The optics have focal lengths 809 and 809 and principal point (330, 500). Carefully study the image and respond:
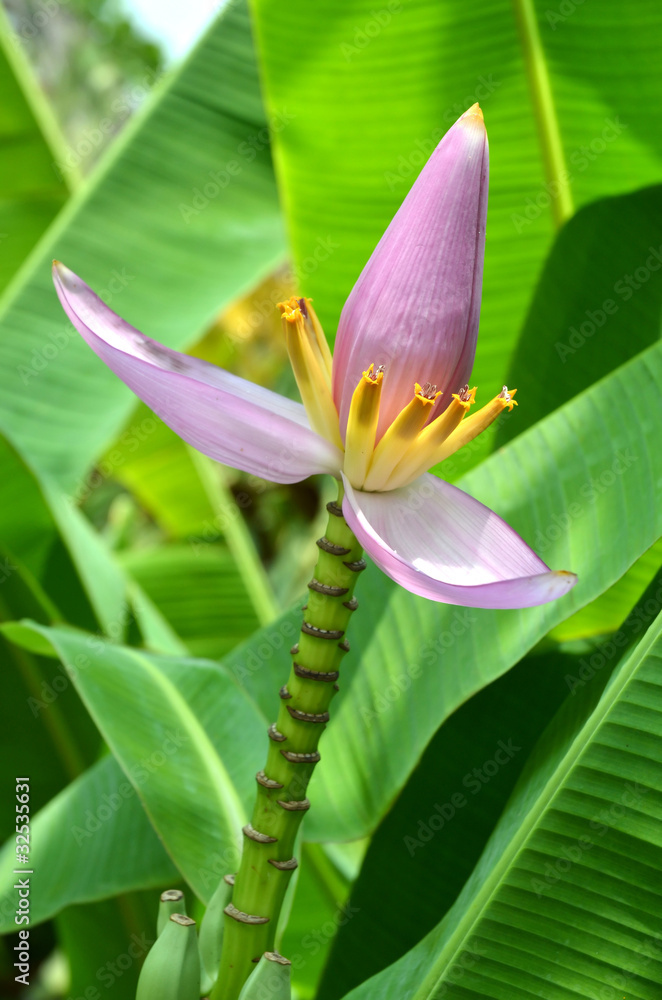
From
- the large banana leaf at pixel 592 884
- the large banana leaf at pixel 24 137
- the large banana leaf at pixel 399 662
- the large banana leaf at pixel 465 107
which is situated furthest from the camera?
the large banana leaf at pixel 24 137

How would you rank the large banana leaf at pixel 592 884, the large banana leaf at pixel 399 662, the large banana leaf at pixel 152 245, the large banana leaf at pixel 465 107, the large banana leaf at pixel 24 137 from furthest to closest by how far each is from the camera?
the large banana leaf at pixel 24 137
the large banana leaf at pixel 152 245
the large banana leaf at pixel 465 107
the large banana leaf at pixel 399 662
the large banana leaf at pixel 592 884

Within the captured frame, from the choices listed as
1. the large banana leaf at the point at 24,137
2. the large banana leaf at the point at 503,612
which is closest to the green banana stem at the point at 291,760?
the large banana leaf at the point at 503,612

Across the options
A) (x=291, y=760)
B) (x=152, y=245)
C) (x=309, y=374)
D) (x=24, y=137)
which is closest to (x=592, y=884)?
(x=291, y=760)

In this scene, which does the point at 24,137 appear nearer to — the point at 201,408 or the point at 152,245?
the point at 152,245

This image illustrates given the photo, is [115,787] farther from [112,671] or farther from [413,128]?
[413,128]

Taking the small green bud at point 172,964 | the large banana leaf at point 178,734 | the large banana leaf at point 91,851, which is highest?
the large banana leaf at point 178,734

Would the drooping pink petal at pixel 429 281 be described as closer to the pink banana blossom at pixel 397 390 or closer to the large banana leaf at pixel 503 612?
the pink banana blossom at pixel 397 390

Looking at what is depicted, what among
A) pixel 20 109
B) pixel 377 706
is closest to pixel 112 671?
pixel 377 706

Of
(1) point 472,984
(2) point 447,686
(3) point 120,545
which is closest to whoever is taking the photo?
(1) point 472,984
